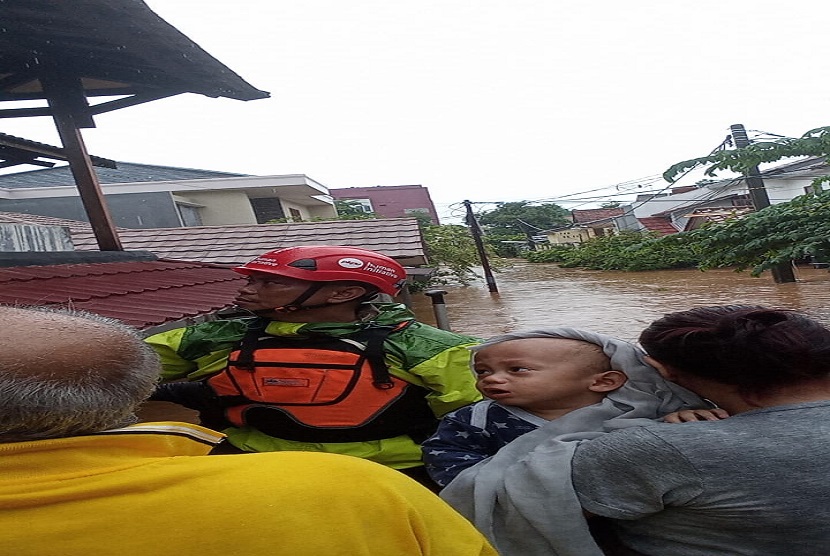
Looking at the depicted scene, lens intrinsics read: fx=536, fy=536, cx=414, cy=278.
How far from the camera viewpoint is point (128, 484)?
64 centimetres

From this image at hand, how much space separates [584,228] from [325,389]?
40935 mm

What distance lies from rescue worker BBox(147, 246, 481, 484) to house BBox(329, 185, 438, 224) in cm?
3144

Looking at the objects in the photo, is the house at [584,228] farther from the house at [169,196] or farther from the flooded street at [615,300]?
the house at [169,196]

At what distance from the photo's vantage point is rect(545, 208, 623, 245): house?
39.2 metres

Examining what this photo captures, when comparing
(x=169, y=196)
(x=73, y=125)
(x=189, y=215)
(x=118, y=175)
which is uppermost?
(x=118, y=175)

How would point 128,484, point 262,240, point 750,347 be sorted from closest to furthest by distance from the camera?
point 128,484 < point 750,347 < point 262,240

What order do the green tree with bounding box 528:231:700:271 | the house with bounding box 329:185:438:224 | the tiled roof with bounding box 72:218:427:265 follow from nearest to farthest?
the tiled roof with bounding box 72:218:427:265 < the green tree with bounding box 528:231:700:271 < the house with bounding box 329:185:438:224

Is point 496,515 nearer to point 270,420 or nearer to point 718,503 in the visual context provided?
point 718,503

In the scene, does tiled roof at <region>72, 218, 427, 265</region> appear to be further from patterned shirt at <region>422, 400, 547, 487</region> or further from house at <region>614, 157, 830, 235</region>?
house at <region>614, 157, 830, 235</region>

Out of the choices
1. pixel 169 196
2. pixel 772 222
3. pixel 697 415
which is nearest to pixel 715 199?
pixel 772 222

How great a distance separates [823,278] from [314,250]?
18089 mm

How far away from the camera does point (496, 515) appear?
3.51 ft

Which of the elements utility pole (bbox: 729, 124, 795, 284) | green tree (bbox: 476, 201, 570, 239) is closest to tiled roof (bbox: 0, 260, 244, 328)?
utility pole (bbox: 729, 124, 795, 284)

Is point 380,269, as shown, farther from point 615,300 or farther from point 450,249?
point 450,249
